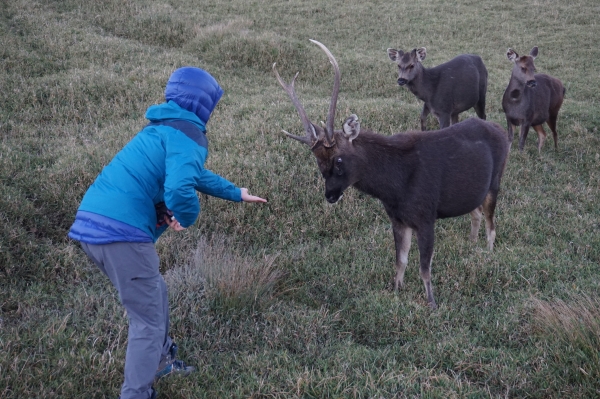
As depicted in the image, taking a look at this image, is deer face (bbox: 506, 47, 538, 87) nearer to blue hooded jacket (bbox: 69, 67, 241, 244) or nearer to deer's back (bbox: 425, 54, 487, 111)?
deer's back (bbox: 425, 54, 487, 111)

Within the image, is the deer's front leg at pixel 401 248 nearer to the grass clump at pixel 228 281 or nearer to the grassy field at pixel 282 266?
the grassy field at pixel 282 266

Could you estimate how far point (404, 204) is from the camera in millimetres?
6078

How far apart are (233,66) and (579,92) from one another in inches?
375

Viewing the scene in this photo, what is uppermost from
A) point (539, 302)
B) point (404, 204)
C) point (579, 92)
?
point (404, 204)

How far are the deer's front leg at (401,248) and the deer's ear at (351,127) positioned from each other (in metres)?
1.15

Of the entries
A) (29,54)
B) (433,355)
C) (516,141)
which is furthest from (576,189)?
(29,54)

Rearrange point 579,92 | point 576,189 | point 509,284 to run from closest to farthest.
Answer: point 509,284 < point 576,189 < point 579,92

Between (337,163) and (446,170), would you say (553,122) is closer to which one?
(446,170)

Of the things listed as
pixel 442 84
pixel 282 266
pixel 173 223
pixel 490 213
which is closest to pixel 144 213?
pixel 173 223

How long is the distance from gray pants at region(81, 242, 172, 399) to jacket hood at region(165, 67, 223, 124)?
114 cm

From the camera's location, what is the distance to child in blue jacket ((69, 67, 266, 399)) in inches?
152

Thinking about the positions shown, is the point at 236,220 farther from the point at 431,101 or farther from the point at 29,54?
the point at 29,54

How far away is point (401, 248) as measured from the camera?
20.5ft

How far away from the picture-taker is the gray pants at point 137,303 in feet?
12.7
